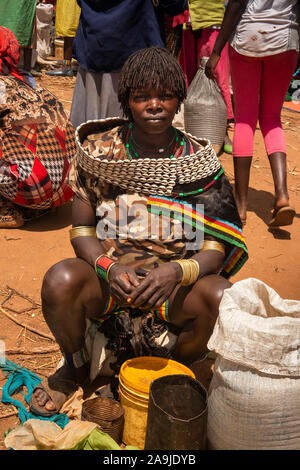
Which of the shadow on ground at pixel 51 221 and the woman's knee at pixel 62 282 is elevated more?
the woman's knee at pixel 62 282

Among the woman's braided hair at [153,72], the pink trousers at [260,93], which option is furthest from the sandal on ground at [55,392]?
the pink trousers at [260,93]

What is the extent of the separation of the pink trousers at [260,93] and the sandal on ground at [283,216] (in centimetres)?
48

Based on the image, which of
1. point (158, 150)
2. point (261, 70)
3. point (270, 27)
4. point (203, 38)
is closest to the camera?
point (158, 150)

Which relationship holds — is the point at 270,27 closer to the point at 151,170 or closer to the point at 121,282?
the point at 151,170

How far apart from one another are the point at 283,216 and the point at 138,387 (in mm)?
2326

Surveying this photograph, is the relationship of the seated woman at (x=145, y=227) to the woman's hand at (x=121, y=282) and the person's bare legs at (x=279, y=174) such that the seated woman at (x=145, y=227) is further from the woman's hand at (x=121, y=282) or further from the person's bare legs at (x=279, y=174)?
the person's bare legs at (x=279, y=174)

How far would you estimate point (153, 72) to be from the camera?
2.29 meters

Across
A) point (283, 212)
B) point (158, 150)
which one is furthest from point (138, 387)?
point (283, 212)

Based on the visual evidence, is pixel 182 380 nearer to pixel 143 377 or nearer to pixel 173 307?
pixel 143 377

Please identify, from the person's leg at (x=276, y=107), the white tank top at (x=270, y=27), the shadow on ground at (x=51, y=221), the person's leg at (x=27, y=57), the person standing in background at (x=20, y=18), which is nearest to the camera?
the white tank top at (x=270, y=27)

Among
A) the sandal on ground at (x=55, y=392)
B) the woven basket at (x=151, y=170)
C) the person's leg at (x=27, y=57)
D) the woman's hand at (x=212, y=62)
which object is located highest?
the woman's hand at (x=212, y=62)

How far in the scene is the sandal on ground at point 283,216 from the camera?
155 inches

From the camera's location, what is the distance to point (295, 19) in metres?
3.77
